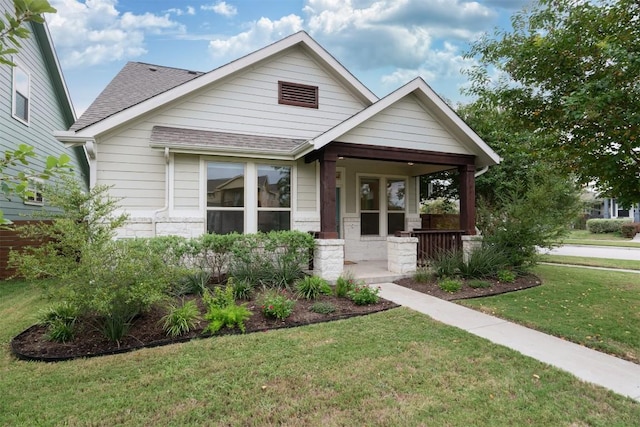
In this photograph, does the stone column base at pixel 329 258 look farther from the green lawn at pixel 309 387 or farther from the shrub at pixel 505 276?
the shrub at pixel 505 276

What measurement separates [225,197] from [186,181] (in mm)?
937

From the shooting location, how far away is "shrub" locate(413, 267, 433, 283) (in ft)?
24.4

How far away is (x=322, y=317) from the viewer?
16.8 ft

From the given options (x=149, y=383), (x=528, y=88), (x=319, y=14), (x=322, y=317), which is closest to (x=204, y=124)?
(x=322, y=317)

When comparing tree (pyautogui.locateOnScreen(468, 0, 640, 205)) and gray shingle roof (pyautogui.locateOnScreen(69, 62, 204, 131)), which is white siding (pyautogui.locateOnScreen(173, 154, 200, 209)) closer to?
gray shingle roof (pyautogui.locateOnScreen(69, 62, 204, 131))

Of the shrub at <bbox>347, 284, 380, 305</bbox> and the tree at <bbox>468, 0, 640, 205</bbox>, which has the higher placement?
the tree at <bbox>468, 0, 640, 205</bbox>

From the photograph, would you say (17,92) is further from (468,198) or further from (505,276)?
(505,276)

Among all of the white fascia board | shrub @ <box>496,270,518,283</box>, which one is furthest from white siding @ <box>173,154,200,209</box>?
shrub @ <box>496,270,518,283</box>

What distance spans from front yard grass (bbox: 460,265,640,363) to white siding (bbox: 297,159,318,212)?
4331mm

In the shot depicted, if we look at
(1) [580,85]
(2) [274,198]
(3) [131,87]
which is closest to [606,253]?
(1) [580,85]

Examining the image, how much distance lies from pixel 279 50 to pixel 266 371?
8057mm

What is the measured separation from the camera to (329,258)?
7.09 m

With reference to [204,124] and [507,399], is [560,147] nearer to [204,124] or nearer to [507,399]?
[507,399]

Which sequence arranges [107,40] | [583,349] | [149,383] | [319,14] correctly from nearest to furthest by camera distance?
[149,383] < [583,349] < [107,40] < [319,14]
